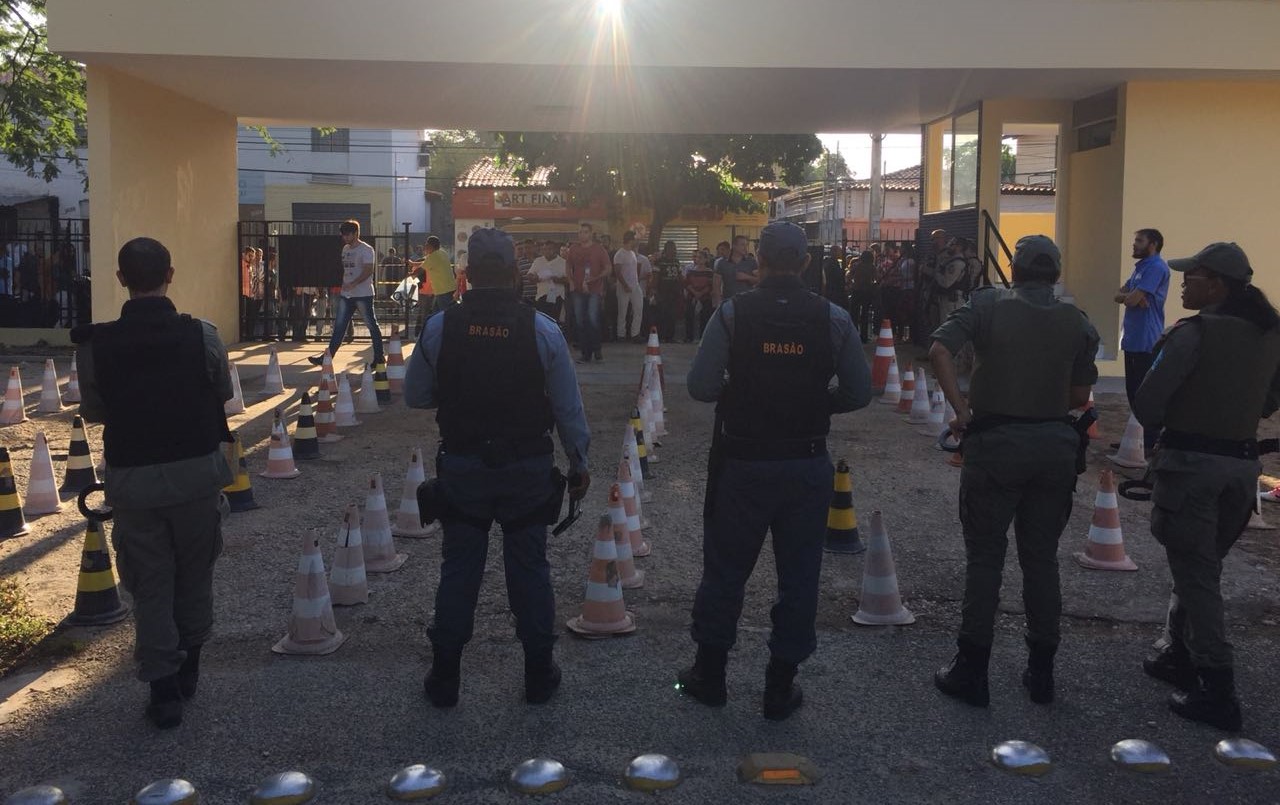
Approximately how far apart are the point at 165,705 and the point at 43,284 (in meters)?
17.4

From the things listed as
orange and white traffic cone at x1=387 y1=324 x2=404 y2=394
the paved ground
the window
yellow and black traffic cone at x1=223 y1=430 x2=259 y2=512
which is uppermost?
the window

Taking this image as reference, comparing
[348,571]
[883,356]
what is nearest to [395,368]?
[883,356]

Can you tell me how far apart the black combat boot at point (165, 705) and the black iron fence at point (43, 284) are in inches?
624

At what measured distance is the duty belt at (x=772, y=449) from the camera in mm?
4422

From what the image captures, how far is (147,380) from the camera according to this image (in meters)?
4.35

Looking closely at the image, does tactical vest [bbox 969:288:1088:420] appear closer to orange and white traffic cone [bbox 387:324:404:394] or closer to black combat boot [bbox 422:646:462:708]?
black combat boot [bbox 422:646:462:708]

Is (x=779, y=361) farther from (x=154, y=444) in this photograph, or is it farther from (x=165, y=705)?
(x=165, y=705)

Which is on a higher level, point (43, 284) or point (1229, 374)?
point (43, 284)

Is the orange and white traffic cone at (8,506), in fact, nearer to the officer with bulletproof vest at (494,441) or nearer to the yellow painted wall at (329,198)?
the officer with bulletproof vest at (494,441)

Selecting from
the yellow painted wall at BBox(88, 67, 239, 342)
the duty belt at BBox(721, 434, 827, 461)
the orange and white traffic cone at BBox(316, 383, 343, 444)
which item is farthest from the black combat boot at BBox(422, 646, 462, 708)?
the yellow painted wall at BBox(88, 67, 239, 342)

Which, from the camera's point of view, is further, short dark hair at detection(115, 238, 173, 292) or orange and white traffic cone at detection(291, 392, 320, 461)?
orange and white traffic cone at detection(291, 392, 320, 461)

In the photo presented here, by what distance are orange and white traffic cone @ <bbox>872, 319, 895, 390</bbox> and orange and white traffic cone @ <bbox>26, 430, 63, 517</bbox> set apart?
880cm

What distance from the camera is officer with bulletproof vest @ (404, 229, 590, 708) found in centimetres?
447

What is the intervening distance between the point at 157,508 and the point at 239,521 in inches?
132
